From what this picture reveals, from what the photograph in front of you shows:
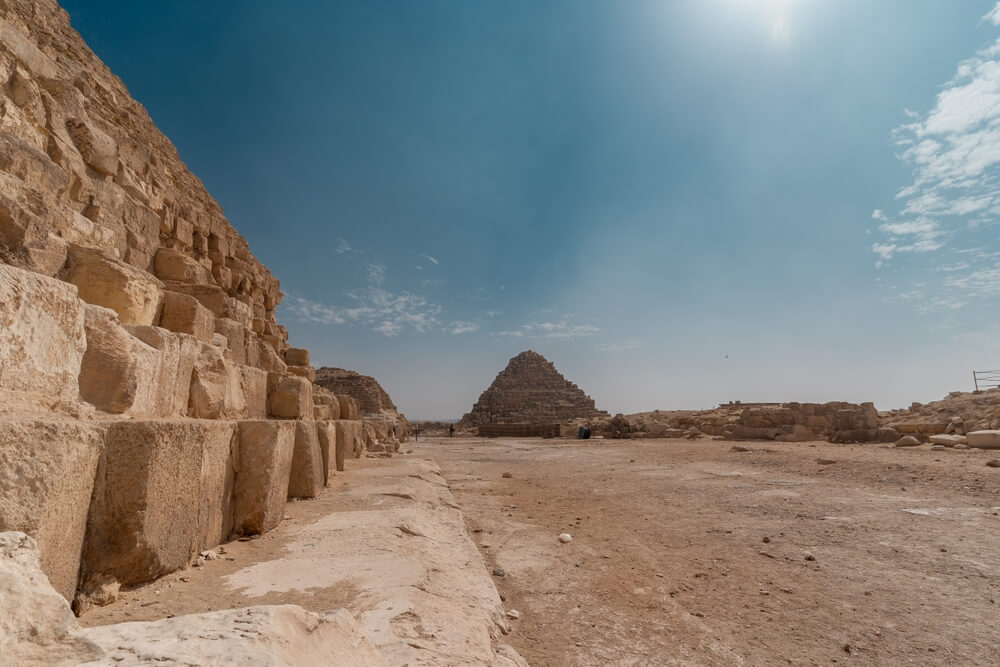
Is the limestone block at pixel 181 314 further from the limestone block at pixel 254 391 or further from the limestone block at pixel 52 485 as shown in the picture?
the limestone block at pixel 52 485

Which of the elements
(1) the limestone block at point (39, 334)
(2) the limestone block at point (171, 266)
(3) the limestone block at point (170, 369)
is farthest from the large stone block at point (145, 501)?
(2) the limestone block at point (171, 266)

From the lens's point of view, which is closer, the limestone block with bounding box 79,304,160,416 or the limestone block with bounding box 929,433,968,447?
the limestone block with bounding box 79,304,160,416

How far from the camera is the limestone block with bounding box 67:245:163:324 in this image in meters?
3.01

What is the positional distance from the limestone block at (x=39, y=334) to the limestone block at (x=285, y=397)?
11.3 feet

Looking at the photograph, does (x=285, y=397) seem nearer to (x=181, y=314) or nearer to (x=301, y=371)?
(x=181, y=314)

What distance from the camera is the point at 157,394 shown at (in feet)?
9.42

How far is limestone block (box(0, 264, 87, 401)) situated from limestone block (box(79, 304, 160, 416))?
4.7 inches

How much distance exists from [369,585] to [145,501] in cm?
105

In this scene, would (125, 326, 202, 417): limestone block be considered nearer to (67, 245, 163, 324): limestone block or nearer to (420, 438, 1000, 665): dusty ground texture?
(67, 245, 163, 324): limestone block

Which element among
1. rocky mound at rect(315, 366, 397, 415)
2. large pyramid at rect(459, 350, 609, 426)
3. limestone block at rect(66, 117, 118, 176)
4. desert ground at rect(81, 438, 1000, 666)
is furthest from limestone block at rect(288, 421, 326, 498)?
large pyramid at rect(459, 350, 609, 426)

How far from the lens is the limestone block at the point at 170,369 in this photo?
287 cm

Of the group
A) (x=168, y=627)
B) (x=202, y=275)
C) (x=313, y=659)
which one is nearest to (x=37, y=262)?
(x=168, y=627)

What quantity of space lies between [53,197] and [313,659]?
377cm

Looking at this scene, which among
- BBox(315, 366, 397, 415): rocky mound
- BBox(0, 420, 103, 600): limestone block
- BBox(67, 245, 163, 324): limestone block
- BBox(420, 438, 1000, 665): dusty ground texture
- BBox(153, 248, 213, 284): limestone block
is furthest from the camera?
BBox(315, 366, 397, 415): rocky mound
